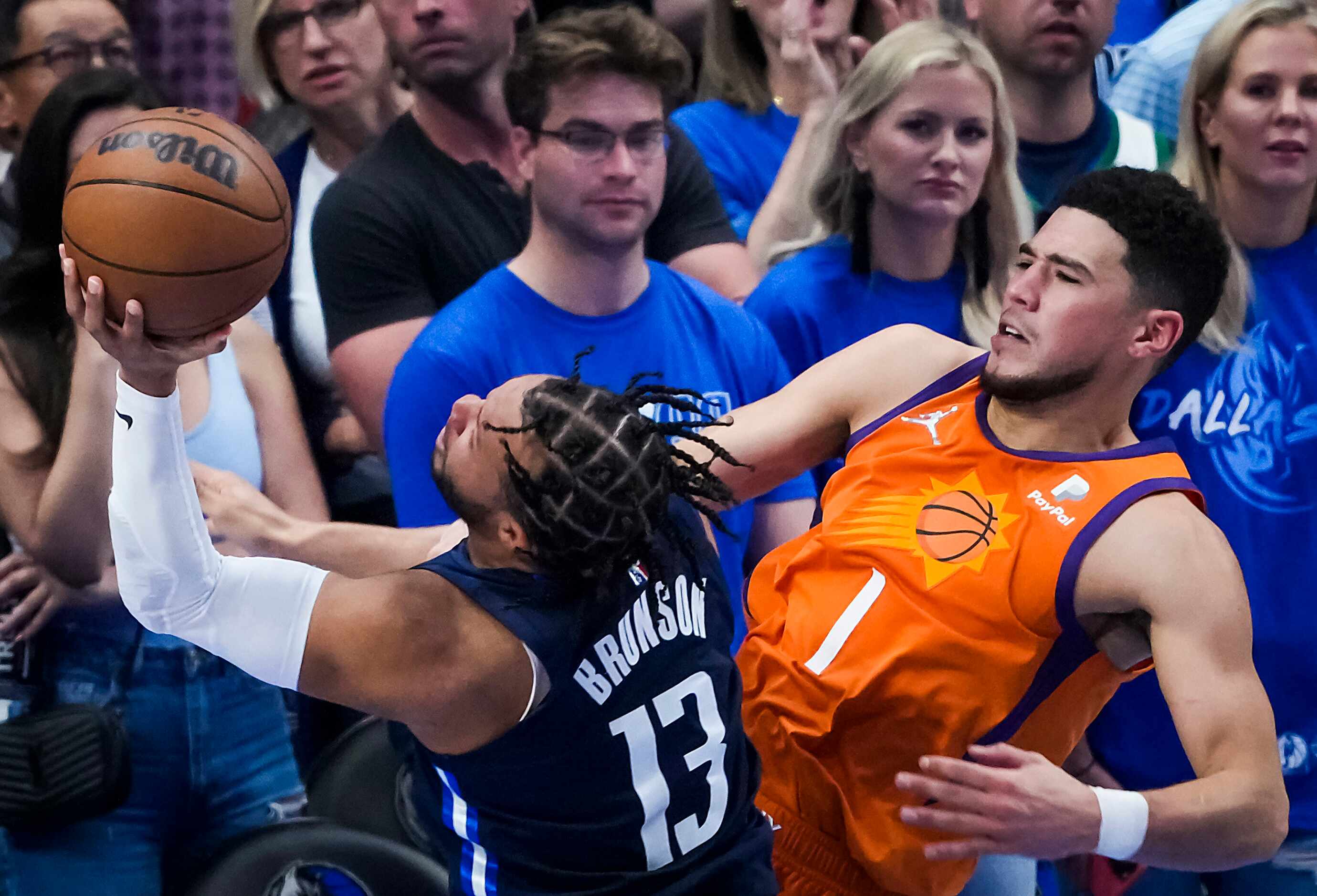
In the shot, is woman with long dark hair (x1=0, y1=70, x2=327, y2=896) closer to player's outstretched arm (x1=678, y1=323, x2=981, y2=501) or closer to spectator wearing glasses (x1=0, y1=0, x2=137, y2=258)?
spectator wearing glasses (x1=0, y1=0, x2=137, y2=258)

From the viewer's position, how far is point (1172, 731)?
3588mm

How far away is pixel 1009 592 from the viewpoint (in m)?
2.81

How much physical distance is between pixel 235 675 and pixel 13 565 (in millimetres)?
527

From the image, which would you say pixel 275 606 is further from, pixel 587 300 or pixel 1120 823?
pixel 1120 823

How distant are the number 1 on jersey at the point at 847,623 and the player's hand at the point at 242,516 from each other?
105cm

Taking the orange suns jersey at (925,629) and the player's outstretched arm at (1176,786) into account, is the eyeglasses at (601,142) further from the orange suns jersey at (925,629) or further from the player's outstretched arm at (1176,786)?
the player's outstretched arm at (1176,786)

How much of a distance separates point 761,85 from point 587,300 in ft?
4.36

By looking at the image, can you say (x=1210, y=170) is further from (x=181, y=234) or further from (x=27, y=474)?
(x=27, y=474)

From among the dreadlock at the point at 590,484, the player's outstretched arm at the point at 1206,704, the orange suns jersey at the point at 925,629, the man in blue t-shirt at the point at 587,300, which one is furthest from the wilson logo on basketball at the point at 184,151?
the player's outstretched arm at the point at 1206,704

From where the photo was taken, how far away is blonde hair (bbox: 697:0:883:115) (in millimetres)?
4352

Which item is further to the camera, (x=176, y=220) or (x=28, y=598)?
(x=28, y=598)

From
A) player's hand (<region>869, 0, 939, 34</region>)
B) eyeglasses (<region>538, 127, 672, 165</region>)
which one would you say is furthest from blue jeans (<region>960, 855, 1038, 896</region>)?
player's hand (<region>869, 0, 939, 34</region>)

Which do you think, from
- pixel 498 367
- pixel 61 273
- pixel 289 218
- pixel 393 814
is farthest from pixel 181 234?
pixel 393 814

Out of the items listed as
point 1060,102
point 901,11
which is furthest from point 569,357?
point 901,11
